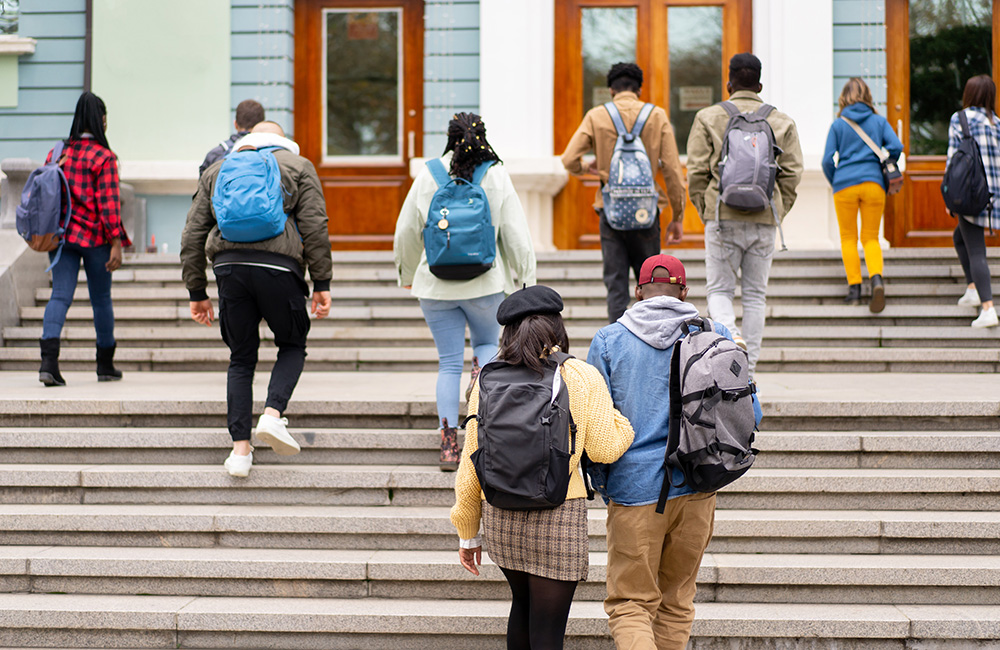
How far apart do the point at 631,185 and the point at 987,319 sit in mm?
3420

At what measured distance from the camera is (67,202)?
250 inches

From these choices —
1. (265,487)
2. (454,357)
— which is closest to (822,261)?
(454,357)

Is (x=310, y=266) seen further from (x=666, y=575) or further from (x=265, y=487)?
(x=666, y=575)

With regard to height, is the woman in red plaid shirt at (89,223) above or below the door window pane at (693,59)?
below

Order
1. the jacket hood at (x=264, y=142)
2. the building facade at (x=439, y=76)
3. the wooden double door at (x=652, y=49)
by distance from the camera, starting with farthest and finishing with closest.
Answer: the wooden double door at (x=652, y=49), the building facade at (x=439, y=76), the jacket hood at (x=264, y=142)

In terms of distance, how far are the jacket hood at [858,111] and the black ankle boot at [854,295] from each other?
4.54 feet

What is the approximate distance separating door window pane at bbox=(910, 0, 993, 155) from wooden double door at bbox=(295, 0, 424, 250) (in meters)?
5.55

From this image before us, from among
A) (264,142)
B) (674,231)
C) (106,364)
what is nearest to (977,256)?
(674,231)

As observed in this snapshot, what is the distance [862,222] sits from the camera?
297 inches

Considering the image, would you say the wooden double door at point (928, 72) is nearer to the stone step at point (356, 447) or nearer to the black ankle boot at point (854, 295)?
the black ankle boot at point (854, 295)

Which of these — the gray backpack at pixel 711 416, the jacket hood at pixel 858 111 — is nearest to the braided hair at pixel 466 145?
the gray backpack at pixel 711 416

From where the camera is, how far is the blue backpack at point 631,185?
5734 mm

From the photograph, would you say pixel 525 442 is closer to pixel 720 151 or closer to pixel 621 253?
pixel 720 151

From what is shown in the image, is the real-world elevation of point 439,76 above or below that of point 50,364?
above
